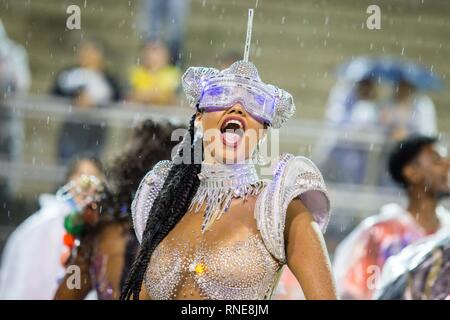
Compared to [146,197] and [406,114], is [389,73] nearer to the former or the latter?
[406,114]

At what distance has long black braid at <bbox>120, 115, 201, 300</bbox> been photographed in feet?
13.6

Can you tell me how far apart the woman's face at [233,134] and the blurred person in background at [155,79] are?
15.8 feet

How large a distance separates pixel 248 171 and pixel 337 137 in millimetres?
4633

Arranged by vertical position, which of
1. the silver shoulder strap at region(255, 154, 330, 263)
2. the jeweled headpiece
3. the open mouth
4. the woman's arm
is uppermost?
the jeweled headpiece

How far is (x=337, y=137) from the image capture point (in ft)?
28.7

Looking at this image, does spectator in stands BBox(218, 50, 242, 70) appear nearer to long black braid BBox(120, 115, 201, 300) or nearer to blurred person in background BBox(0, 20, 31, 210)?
blurred person in background BBox(0, 20, 31, 210)

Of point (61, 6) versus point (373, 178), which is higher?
point (61, 6)

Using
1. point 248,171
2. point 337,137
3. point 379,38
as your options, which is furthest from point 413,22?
point 248,171

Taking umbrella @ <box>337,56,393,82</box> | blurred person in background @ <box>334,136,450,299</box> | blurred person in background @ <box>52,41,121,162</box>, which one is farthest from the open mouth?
umbrella @ <box>337,56,393,82</box>

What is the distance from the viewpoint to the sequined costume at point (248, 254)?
399cm

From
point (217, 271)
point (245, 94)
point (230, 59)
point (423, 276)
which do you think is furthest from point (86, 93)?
point (217, 271)

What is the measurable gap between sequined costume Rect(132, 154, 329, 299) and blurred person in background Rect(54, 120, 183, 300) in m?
1.06

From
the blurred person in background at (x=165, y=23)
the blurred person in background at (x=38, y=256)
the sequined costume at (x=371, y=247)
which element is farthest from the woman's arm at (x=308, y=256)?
the blurred person in background at (x=165, y=23)
